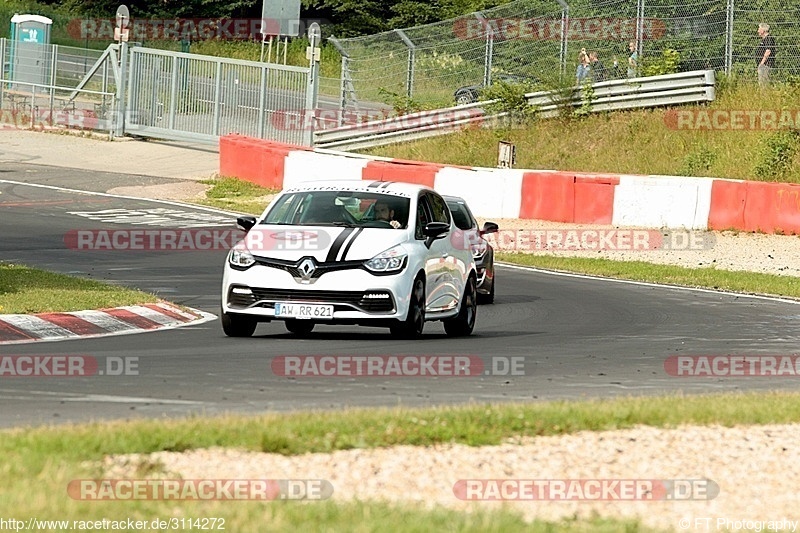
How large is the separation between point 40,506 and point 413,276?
320 inches

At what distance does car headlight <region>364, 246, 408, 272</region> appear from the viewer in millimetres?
13906

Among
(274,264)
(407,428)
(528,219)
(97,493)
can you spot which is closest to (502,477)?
(407,428)

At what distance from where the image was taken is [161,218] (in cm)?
2825

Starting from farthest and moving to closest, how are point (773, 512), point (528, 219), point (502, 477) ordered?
point (528, 219)
point (502, 477)
point (773, 512)

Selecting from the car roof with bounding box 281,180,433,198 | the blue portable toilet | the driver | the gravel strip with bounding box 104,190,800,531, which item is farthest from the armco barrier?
the blue portable toilet

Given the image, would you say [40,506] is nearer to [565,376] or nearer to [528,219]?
[565,376]

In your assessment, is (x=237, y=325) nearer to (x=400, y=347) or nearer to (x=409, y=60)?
(x=400, y=347)

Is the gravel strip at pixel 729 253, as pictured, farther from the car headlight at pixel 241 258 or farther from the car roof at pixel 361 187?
the car headlight at pixel 241 258

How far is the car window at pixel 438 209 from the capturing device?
1591cm

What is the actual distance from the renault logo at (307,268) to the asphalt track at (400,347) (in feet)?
1.99

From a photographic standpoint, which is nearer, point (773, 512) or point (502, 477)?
point (773, 512)

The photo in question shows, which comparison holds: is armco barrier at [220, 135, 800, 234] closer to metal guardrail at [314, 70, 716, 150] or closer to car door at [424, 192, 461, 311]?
metal guardrail at [314, 70, 716, 150]

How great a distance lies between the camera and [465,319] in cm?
1552

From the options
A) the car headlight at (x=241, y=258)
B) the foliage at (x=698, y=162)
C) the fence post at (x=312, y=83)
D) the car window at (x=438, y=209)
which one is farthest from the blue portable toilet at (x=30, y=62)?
the car headlight at (x=241, y=258)
